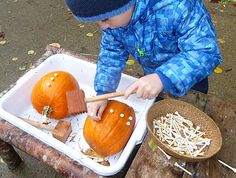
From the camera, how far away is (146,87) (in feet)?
3.72

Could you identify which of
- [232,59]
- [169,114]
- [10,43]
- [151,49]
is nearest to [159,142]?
[169,114]

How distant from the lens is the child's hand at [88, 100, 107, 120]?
4.53 feet

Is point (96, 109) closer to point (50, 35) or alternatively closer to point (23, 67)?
point (23, 67)

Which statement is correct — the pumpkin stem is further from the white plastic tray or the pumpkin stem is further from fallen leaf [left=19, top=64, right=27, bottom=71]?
fallen leaf [left=19, top=64, right=27, bottom=71]

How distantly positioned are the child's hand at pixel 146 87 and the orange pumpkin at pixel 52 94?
19.8 inches

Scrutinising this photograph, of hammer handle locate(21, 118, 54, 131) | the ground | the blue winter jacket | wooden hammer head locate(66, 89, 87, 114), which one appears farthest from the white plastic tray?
the ground

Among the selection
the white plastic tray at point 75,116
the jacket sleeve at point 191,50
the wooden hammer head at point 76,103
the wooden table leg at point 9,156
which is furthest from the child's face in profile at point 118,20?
the wooden table leg at point 9,156

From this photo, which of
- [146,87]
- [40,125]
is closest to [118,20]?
[146,87]

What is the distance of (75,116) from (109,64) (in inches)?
13.1

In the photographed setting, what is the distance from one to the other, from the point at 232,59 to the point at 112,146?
1.63 meters

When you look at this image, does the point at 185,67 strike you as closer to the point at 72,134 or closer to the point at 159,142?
the point at 159,142

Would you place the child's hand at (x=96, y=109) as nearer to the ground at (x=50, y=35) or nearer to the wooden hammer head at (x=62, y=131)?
the wooden hammer head at (x=62, y=131)

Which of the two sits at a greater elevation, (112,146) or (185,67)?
(185,67)

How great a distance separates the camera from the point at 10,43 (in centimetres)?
291
